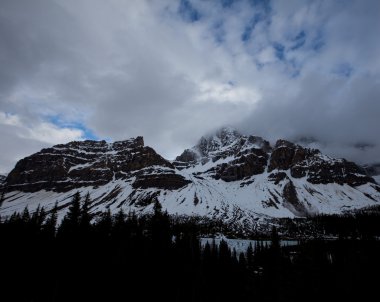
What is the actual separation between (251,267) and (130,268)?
81.3 m

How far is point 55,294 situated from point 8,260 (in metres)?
13.2

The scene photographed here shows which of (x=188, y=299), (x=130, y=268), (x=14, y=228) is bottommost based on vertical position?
(x=188, y=299)

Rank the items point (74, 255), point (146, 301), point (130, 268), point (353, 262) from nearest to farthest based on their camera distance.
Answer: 1. point (74, 255)
2. point (146, 301)
3. point (130, 268)
4. point (353, 262)

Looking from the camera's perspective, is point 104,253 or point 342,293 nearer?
point 104,253

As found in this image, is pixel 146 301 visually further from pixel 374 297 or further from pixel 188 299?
pixel 374 297

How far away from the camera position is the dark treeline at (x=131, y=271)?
176 feet

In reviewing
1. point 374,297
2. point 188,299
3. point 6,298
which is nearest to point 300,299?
point 374,297

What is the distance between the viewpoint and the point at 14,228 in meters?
69.8

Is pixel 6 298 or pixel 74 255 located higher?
pixel 74 255

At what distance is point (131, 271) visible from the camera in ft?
208

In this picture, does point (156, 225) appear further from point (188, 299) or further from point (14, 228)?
point (14, 228)

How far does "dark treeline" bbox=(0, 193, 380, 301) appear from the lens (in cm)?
5359

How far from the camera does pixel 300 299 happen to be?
8212 cm

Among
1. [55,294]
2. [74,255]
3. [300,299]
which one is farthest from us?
[300,299]
